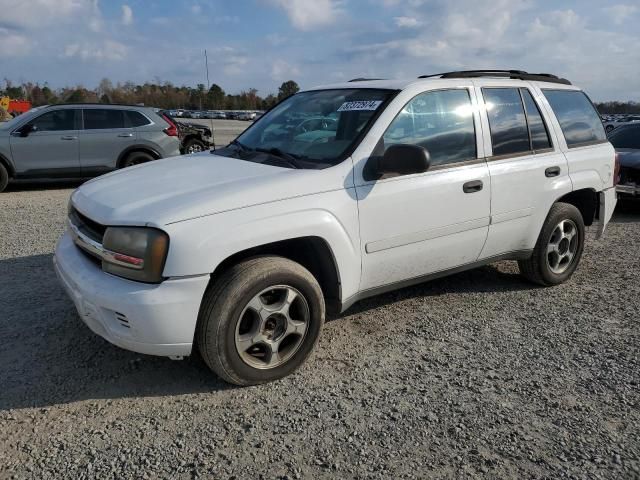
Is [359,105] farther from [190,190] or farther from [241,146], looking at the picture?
[190,190]

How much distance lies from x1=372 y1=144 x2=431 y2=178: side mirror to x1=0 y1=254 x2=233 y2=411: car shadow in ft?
5.41

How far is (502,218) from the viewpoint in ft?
13.6

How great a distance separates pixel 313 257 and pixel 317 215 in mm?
355

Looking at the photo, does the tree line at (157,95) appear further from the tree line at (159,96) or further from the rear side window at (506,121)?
the rear side window at (506,121)

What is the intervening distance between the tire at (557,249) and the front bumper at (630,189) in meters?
4.13

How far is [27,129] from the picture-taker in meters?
9.84

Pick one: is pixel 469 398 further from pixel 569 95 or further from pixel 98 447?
pixel 569 95

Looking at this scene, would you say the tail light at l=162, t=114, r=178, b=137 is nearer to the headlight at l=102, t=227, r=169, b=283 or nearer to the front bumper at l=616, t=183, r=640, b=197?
the front bumper at l=616, t=183, r=640, b=197

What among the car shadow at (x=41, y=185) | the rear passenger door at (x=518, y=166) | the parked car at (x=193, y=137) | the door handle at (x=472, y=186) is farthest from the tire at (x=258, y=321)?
the parked car at (x=193, y=137)

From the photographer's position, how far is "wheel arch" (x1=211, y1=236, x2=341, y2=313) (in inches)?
123

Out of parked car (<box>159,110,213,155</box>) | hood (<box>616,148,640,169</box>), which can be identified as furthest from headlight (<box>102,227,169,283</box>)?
parked car (<box>159,110,213,155</box>)

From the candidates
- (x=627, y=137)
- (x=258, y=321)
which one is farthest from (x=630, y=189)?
(x=258, y=321)

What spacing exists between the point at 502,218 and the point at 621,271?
2081 mm

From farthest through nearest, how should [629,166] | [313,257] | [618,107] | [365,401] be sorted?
[618,107] < [629,166] < [313,257] < [365,401]
